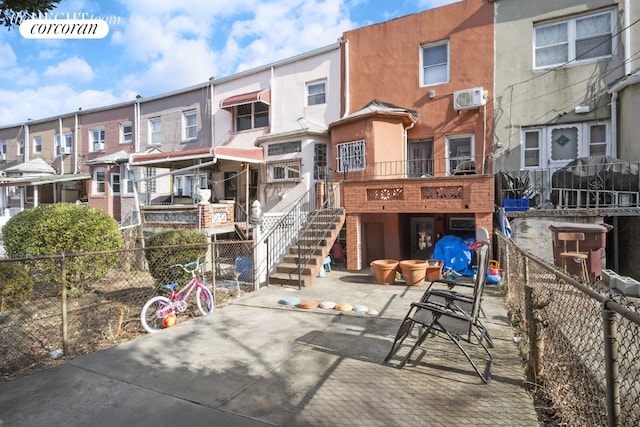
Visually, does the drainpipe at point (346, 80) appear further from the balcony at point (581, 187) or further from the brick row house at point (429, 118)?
the balcony at point (581, 187)

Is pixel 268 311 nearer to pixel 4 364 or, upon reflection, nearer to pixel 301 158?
pixel 4 364

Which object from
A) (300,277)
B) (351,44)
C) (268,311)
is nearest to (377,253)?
(300,277)

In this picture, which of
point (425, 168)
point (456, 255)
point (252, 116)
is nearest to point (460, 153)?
point (425, 168)

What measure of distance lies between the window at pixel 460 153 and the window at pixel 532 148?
5.04ft

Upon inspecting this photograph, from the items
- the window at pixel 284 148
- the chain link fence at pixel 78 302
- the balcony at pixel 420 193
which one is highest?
the window at pixel 284 148

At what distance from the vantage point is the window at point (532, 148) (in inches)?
442

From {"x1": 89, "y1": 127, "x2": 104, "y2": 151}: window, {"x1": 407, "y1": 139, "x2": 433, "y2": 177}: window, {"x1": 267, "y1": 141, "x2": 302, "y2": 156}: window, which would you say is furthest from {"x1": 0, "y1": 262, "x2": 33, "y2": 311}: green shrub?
{"x1": 89, "y1": 127, "x2": 104, "y2": 151}: window

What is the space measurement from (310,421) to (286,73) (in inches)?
571

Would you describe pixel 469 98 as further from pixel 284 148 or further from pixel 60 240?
pixel 60 240

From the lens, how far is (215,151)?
40.7ft

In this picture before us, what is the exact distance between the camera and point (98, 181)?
20281mm

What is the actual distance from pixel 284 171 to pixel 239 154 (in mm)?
1772

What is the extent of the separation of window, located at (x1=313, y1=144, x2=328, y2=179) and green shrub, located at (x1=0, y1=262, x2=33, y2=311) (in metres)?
8.55

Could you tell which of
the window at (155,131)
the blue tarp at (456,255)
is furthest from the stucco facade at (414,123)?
the window at (155,131)
